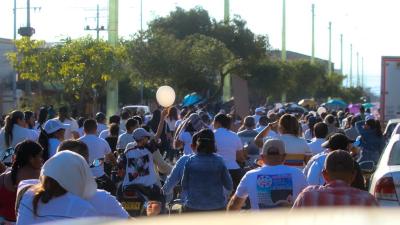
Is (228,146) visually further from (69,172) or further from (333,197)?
(69,172)

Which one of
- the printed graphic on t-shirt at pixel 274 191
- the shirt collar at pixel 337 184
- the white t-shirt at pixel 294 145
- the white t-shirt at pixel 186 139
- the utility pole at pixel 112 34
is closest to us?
the shirt collar at pixel 337 184

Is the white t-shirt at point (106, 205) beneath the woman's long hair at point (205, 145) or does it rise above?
beneath

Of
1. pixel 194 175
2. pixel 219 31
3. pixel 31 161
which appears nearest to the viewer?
pixel 31 161

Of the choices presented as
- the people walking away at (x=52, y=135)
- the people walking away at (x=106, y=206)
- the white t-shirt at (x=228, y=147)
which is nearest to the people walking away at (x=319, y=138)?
the white t-shirt at (x=228, y=147)

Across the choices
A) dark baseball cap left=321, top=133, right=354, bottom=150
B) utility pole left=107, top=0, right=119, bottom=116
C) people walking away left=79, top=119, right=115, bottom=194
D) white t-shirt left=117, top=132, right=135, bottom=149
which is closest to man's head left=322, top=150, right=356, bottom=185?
dark baseball cap left=321, top=133, right=354, bottom=150

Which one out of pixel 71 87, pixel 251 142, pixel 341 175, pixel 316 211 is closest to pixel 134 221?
pixel 316 211

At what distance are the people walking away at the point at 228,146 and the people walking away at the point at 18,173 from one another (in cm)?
505

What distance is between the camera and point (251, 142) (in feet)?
47.7

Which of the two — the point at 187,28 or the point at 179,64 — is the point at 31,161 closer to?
the point at 179,64

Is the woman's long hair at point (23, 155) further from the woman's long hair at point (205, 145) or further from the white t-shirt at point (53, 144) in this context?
the white t-shirt at point (53, 144)

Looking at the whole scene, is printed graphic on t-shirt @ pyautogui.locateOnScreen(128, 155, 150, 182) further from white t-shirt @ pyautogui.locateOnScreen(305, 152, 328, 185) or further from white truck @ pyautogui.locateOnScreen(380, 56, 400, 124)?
white truck @ pyautogui.locateOnScreen(380, 56, 400, 124)

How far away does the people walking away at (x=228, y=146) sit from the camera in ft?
39.2

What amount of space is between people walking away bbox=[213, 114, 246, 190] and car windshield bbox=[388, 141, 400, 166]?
321 cm

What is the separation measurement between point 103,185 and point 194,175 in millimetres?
2183
